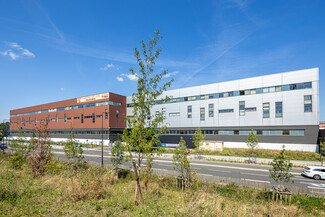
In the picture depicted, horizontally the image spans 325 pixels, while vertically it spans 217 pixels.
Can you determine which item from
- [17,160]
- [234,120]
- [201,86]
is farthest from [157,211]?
[201,86]

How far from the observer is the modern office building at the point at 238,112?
32719mm

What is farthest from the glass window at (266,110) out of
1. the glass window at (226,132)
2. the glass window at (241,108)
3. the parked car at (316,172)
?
the parked car at (316,172)

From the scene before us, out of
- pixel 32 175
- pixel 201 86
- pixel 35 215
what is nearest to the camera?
pixel 35 215

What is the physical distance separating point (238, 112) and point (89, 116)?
4668 cm

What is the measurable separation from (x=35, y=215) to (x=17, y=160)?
39.2ft

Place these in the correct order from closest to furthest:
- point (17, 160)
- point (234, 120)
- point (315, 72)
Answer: point (17, 160) → point (315, 72) → point (234, 120)

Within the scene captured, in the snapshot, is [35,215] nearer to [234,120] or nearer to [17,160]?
[17,160]

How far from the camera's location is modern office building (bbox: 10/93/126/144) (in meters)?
52.0

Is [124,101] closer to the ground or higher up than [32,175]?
higher up

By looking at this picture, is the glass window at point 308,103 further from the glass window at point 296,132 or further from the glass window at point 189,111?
the glass window at point 189,111

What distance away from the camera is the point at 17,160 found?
1417cm

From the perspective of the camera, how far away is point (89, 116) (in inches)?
2159

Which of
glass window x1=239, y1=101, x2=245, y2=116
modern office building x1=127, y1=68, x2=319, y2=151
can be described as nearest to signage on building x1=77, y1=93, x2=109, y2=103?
modern office building x1=127, y1=68, x2=319, y2=151

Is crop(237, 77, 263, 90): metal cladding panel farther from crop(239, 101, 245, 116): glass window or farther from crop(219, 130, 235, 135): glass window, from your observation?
crop(219, 130, 235, 135): glass window
